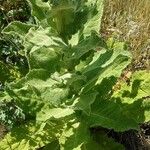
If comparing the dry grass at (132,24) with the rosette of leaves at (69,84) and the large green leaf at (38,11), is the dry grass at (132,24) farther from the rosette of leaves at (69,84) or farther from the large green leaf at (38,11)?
the large green leaf at (38,11)

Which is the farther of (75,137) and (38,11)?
(75,137)

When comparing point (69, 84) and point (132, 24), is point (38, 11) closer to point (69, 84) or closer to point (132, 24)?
point (69, 84)

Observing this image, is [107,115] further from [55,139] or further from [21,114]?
[21,114]

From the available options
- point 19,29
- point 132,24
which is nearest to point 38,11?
point 19,29

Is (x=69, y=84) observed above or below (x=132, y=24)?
above

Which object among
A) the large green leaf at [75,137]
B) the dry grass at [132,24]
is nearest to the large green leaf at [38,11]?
the large green leaf at [75,137]

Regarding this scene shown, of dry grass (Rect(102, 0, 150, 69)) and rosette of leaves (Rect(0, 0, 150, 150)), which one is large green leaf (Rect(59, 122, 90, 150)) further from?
dry grass (Rect(102, 0, 150, 69))
